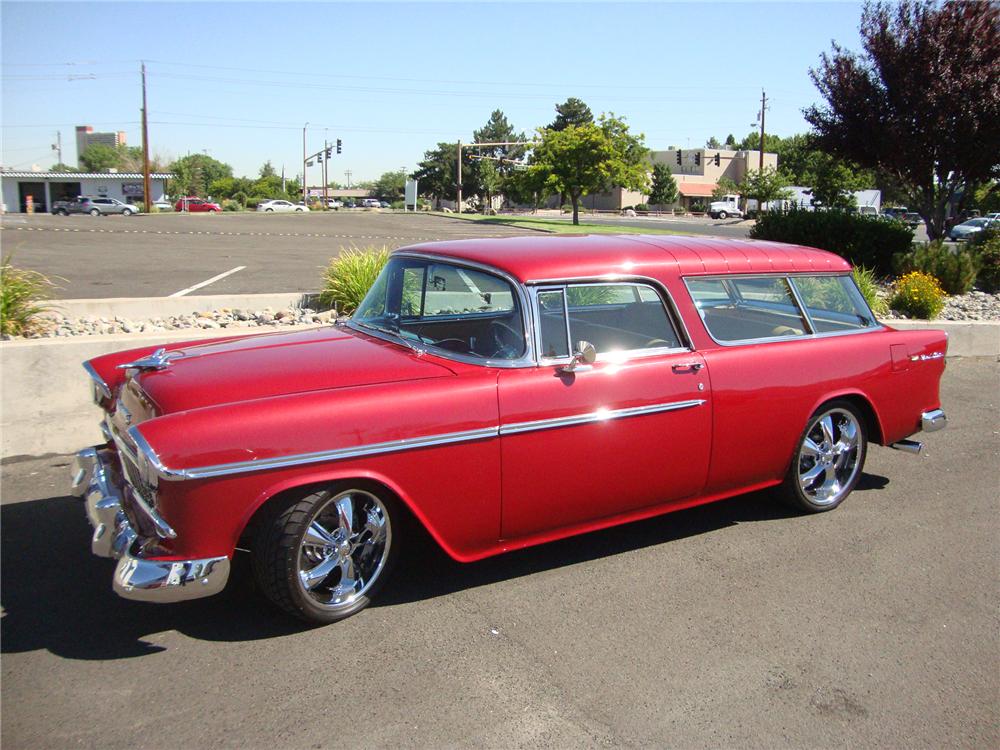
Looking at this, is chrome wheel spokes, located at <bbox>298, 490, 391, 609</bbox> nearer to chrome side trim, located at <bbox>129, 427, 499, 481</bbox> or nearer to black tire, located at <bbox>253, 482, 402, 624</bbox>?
black tire, located at <bbox>253, 482, 402, 624</bbox>

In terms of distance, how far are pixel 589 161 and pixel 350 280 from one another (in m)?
30.3

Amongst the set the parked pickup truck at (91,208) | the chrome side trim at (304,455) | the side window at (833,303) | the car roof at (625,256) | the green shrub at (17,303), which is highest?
the parked pickup truck at (91,208)

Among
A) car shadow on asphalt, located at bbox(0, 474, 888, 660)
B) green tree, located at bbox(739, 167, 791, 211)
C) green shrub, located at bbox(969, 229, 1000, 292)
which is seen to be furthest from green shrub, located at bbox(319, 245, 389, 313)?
green tree, located at bbox(739, 167, 791, 211)

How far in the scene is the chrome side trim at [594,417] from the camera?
3744 mm

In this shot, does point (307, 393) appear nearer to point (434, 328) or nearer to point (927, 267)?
point (434, 328)

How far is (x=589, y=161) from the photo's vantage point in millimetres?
37500

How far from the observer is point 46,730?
282cm

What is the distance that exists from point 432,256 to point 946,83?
1319 centimetres

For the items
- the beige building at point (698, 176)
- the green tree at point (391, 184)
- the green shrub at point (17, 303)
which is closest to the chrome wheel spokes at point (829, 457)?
the green shrub at point (17, 303)

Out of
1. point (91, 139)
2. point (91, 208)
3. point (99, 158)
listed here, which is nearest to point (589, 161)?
point (91, 208)

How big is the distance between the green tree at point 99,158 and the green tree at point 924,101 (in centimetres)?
Answer: 9581

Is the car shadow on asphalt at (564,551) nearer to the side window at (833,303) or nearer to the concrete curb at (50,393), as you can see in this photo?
the side window at (833,303)

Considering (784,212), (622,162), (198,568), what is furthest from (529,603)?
(622,162)

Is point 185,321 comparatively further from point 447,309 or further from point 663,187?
point 663,187
